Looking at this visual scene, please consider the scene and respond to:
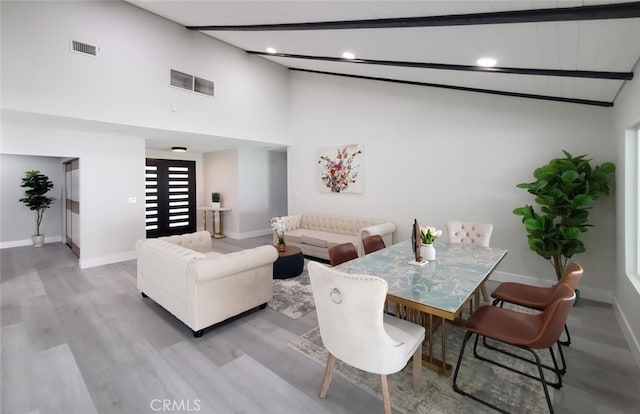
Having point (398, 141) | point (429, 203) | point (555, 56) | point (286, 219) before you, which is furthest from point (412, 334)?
point (286, 219)

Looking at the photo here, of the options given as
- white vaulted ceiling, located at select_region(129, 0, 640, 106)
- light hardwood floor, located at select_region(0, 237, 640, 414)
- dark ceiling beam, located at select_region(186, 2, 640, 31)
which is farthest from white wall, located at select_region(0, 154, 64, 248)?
dark ceiling beam, located at select_region(186, 2, 640, 31)

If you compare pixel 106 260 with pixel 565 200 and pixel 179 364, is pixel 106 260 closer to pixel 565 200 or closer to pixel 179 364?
pixel 179 364

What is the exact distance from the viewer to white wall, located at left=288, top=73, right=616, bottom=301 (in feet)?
12.1

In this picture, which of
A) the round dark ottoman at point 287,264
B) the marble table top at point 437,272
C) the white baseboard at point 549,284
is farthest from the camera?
the round dark ottoman at point 287,264

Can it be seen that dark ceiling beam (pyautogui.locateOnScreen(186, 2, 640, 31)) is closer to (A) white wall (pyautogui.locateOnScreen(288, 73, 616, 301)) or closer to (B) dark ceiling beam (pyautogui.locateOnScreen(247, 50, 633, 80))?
(B) dark ceiling beam (pyautogui.locateOnScreen(247, 50, 633, 80))

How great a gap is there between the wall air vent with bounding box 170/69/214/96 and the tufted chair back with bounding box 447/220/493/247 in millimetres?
4911

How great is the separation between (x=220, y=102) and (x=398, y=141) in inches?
141

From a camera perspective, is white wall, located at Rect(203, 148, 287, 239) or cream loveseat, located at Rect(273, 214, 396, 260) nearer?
cream loveseat, located at Rect(273, 214, 396, 260)

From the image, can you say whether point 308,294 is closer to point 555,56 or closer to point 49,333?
point 49,333

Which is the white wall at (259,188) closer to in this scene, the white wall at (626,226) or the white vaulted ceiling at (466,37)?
the white vaulted ceiling at (466,37)

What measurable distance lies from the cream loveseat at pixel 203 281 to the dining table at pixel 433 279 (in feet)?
3.78

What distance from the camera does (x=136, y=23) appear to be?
4.45 metres

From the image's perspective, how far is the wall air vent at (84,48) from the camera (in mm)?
3922

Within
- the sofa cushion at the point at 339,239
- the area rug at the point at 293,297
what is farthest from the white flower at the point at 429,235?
the sofa cushion at the point at 339,239
